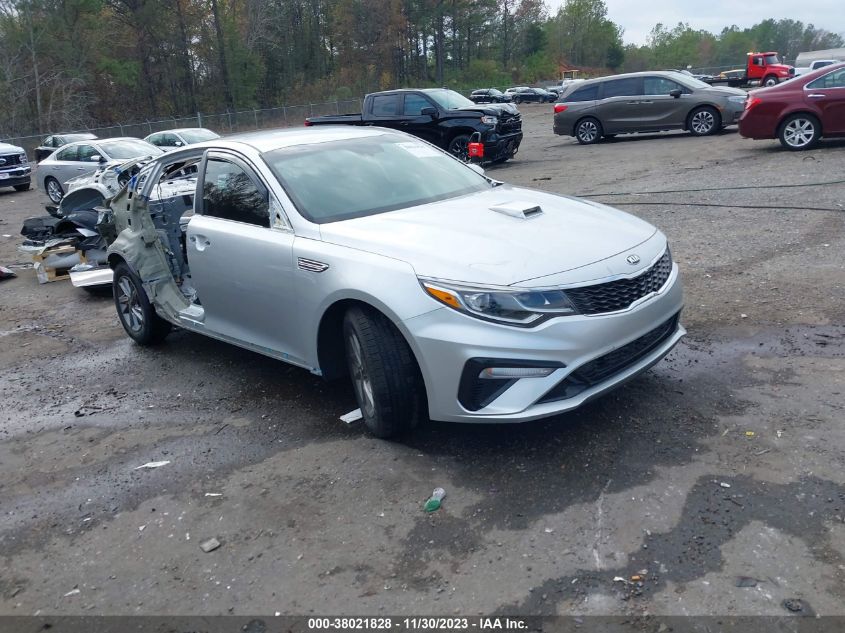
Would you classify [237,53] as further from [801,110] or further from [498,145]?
[801,110]

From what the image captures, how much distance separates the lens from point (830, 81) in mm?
12641

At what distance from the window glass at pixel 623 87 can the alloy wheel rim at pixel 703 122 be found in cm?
149

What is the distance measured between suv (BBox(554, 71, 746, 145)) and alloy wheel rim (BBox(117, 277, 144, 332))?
48.6ft

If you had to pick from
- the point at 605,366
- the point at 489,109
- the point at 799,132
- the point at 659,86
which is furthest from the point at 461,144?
the point at 605,366

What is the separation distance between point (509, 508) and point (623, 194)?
8443 millimetres

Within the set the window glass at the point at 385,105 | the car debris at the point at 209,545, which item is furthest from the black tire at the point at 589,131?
the car debris at the point at 209,545

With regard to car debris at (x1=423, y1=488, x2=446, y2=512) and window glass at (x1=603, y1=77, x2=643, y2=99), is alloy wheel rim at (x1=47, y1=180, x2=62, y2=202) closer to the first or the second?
window glass at (x1=603, y1=77, x2=643, y2=99)

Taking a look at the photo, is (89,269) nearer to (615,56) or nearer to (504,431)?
(504,431)

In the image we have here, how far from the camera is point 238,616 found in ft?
9.93

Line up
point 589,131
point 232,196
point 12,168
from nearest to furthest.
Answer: point 232,196
point 589,131
point 12,168

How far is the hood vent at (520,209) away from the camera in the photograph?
4461 millimetres

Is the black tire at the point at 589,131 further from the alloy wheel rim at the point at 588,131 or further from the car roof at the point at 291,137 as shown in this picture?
the car roof at the point at 291,137

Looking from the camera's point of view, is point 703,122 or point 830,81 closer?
point 830,81

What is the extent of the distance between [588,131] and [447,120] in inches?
194
